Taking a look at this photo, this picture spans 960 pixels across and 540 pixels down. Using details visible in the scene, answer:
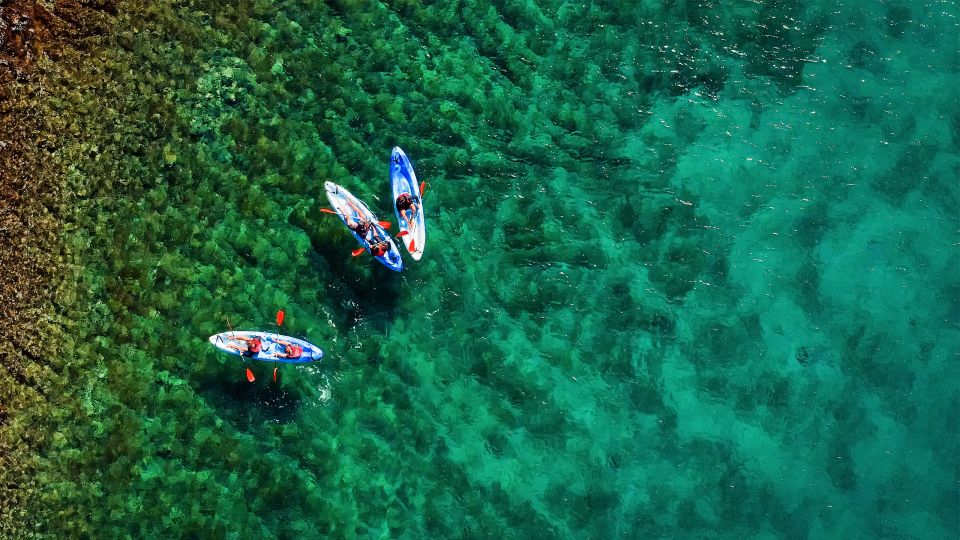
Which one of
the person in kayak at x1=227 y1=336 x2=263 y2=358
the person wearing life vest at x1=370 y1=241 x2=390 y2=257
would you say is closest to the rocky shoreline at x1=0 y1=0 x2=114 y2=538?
the person in kayak at x1=227 y1=336 x2=263 y2=358

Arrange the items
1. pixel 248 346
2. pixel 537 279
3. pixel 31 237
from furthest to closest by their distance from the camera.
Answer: pixel 537 279
pixel 31 237
pixel 248 346

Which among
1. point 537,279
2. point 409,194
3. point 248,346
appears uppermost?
point 409,194

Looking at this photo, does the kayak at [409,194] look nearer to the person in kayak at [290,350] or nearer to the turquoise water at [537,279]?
the turquoise water at [537,279]

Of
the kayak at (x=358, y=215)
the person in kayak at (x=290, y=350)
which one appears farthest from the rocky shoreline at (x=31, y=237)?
the kayak at (x=358, y=215)

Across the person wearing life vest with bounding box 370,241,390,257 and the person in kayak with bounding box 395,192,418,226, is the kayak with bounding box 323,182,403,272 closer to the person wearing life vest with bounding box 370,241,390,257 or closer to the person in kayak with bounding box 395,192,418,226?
the person wearing life vest with bounding box 370,241,390,257

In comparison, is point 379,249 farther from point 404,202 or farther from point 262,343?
point 262,343

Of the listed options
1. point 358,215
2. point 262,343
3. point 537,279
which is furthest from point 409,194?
point 262,343

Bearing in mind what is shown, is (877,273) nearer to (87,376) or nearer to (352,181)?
(352,181)
